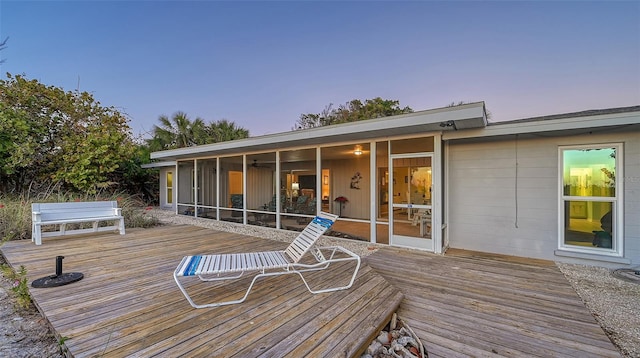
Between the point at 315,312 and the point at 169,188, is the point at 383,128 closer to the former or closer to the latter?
the point at 315,312

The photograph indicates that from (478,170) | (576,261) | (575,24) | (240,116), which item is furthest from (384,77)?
(240,116)

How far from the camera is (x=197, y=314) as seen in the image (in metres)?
2.33

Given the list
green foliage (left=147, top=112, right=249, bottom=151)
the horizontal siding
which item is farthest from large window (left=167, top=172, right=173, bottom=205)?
the horizontal siding

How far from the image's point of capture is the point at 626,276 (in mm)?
3898

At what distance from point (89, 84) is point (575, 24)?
54.7 feet

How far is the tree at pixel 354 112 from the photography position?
17953mm

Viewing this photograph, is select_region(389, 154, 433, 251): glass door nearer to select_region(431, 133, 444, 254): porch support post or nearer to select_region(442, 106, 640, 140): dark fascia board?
select_region(431, 133, 444, 254): porch support post

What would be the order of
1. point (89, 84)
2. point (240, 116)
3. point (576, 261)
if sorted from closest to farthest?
1. point (576, 261)
2. point (89, 84)
3. point (240, 116)

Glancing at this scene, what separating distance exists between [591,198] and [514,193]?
1.07m

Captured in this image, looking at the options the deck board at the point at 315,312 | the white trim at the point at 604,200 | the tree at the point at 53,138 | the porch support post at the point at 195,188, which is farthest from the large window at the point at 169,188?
the white trim at the point at 604,200

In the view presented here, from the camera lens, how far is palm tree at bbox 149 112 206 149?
1775 cm

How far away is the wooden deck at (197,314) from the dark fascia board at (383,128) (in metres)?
2.69

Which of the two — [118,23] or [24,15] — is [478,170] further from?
[24,15]

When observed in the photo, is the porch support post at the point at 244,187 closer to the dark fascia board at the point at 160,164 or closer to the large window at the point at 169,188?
the dark fascia board at the point at 160,164
